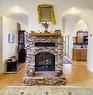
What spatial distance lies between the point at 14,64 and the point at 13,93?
3.56 meters

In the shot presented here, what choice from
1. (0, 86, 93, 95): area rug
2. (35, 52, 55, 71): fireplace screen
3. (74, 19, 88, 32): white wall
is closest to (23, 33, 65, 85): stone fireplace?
(35, 52, 55, 71): fireplace screen

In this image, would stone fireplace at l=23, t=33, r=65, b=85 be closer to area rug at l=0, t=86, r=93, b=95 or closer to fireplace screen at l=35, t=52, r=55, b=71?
fireplace screen at l=35, t=52, r=55, b=71

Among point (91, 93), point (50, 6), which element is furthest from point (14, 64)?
point (91, 93)

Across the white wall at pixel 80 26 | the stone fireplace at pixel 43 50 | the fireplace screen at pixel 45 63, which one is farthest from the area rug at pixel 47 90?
the white wall at pixel 80 26

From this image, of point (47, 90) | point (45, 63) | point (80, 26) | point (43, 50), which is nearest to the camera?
point (47, 90)

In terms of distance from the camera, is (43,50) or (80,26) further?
(80,26)

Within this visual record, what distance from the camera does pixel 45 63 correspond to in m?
7.17

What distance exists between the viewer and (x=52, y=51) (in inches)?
273

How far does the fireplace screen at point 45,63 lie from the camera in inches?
280

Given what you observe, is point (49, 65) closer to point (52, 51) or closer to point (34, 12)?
point (52, 51)

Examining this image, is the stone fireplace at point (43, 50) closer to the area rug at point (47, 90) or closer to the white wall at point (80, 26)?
the area rug at point (47, 90)

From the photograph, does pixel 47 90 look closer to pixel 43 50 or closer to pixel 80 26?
pixel 43 50

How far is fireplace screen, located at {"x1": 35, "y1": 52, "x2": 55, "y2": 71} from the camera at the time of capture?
280 inches

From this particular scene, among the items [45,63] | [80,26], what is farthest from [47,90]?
[80,26]
